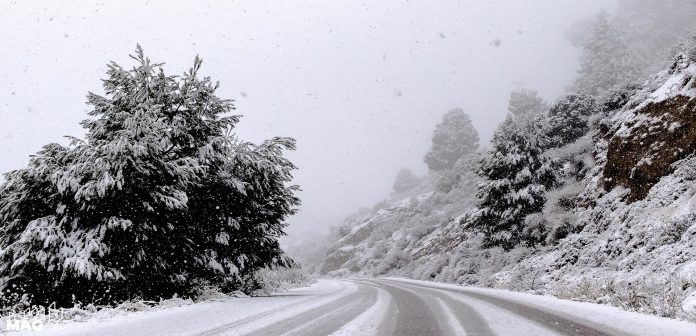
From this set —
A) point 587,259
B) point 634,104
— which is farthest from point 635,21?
point 587,259

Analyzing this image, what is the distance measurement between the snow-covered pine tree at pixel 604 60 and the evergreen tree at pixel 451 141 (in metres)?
18.8

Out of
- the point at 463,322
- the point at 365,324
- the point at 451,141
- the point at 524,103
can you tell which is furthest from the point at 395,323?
the point at 451,141

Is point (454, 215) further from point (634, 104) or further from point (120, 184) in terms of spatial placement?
point (120, 184)

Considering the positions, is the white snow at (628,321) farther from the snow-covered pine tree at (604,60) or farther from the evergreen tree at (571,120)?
the snow-covered pine tree at (604,60)

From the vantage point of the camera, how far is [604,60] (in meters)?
45.8

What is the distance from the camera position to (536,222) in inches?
764

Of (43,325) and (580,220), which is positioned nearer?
(43,325)

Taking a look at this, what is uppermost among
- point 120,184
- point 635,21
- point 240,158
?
point 635,21

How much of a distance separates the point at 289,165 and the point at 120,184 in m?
5.46

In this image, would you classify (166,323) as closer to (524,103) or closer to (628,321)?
(628,321)

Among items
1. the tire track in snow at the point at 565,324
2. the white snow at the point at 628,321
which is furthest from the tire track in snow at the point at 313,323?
the white snow at the point at 628,321

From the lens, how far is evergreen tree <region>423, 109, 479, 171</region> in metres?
64.0

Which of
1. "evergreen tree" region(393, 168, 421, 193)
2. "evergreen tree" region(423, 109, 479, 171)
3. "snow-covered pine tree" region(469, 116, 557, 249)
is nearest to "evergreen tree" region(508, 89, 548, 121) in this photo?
"evergreen tree" region(423, 109, 479, 171)

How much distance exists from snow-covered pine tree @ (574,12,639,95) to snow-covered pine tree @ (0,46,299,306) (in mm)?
38435
